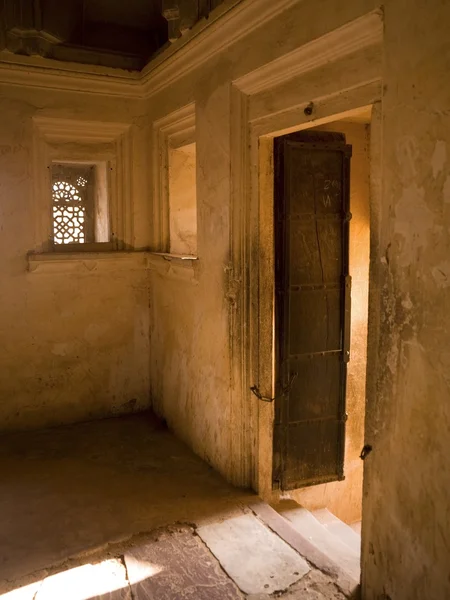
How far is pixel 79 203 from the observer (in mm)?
6059

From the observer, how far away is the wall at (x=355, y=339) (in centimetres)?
519

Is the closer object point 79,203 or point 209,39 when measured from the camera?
point 209,39

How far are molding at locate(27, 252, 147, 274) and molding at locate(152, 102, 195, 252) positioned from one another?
28cm

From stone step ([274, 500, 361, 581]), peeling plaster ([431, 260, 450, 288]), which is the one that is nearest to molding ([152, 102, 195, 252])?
stone step ([274, 500, 361, 581])

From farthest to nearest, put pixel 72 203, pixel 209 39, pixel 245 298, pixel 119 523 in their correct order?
1. pixel 72 203
2. pixel 209 39
3. pixel 245 298
4. pixel 119 523

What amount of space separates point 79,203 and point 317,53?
11.8ft

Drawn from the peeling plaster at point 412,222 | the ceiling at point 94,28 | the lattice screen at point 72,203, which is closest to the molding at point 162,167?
the ceiling at point 94,28

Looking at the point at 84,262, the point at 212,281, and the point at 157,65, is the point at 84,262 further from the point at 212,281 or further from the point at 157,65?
the point at 157,65

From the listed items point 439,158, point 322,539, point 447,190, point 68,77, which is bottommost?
point 322,539

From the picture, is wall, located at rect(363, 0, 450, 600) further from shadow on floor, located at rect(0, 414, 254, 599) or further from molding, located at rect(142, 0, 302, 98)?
shadow on floor, located at rect(0, 414, 254, 599)

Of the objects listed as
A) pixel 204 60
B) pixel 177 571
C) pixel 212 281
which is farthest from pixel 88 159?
pixel 177 571

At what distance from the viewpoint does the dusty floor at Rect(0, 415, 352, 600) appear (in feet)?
10.4

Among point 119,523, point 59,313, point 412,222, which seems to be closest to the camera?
point 412,222

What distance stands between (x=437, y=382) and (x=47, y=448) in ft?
12.8
